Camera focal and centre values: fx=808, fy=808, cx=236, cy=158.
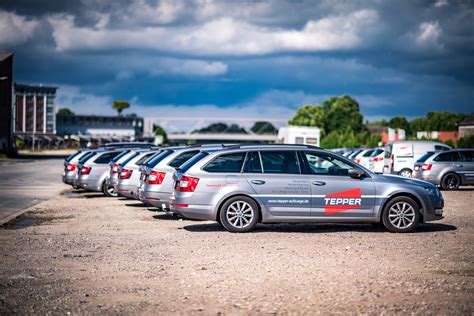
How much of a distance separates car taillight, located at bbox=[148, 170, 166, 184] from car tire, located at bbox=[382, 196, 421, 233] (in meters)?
5.24

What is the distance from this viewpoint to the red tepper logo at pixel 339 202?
47.5 feet

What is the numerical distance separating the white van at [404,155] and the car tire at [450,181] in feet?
8.67

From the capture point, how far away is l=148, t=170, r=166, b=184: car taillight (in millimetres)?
17547

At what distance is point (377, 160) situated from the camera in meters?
37.9

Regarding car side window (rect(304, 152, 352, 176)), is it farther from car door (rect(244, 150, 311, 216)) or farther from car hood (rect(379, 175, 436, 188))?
car hood (rect(379, 175, 436, 188))

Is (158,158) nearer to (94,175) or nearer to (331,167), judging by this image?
(331,167)

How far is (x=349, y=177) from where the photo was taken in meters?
14.6

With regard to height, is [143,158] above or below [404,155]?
below

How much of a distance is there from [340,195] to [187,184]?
2751mm

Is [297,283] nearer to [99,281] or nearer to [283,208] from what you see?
[99,281]

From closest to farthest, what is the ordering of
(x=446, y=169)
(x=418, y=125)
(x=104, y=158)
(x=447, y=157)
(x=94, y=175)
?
(x=94, y=175) < (x=104, y=158) < (x=446, y=169) < (x=447, y=157) < (x=418, y=125)

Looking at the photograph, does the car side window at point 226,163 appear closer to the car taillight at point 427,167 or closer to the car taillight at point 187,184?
the car taillight at point 187,184

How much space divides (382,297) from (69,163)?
22994mm

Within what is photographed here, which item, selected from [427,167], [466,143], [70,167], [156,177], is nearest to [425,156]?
[427,167]
